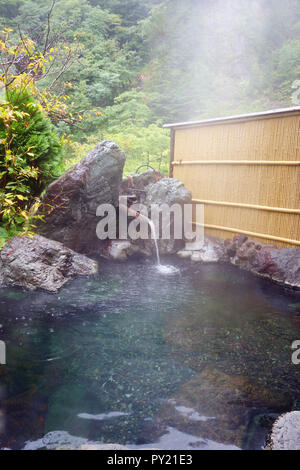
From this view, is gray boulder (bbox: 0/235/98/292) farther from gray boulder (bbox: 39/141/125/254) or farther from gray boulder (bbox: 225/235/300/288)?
gray boulder (bbox: 225/235/300/288)

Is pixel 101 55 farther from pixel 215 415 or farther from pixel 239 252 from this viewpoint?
pixel 215 415

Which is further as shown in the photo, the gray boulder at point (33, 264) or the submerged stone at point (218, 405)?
the gray boulder at point (33, 264)

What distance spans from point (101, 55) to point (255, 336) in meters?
18.9

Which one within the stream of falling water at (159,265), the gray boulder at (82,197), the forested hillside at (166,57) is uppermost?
the forested hillside at (166,57)

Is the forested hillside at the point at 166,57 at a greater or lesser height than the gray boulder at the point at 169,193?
greater

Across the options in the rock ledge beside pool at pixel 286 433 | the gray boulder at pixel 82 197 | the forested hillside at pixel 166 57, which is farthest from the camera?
the forested hillside at pixel 166 57

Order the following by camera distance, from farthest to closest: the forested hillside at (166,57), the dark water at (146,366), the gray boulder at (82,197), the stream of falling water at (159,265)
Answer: the forested hillside at (166,57), the stream of falling water at (159,265), the gray boulder at (82,197), the dark water at (146,366)

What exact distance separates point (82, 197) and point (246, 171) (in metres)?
3.69

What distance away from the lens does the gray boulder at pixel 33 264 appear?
5.14m

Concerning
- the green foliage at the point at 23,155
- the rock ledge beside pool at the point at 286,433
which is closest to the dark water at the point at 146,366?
the rock ledge beside pool at the point at 286,433

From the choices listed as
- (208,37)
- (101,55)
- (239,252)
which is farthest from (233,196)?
(208,37)

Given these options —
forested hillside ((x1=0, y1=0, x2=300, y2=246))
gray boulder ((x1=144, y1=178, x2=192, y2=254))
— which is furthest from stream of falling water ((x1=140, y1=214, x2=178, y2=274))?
forested hillside ((x1=0, y1=0, x2=300, y2=246))

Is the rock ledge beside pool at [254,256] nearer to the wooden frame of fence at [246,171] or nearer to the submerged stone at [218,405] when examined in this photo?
the wooden frame of fence at [246,171]

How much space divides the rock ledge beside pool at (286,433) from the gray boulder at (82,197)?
5.11m
